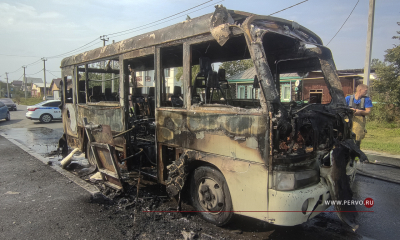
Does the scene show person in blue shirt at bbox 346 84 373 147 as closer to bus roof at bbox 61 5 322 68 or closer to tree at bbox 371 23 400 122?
bus roof at bbox 61 5 322 68

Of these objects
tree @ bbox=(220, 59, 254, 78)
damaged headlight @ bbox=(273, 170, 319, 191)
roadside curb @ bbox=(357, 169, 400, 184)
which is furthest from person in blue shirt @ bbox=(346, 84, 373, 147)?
damaged headlight @ bbox=(273, 170, 319, 191)

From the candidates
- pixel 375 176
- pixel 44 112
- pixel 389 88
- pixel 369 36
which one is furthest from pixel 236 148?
pixel 44 112

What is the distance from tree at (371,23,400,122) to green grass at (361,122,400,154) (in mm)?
691

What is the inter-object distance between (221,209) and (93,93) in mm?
4698

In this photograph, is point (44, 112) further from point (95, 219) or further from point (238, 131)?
point (238, 131)

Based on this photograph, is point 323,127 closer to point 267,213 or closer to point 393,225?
point 267,213

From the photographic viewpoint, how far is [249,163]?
2.93 meters

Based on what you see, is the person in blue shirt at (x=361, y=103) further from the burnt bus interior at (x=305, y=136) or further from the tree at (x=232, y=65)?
the tree at (x=232, y=65)

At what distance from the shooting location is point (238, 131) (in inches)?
119

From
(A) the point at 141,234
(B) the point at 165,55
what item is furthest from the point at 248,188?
(B) the point at 165,55

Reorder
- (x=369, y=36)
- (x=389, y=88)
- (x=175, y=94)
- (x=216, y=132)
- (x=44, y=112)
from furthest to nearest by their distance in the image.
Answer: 1. (x=44, y=112)
2. (x=389, y=88)
3. (x=369, y=36)
4. (x=175, y=94)
5. (x=216, y=132)

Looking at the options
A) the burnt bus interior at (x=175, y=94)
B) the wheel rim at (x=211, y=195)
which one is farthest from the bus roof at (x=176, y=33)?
the wheel rim at (x=211, y=195)

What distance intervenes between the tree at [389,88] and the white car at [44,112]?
767 inches

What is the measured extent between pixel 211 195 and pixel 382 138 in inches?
407
